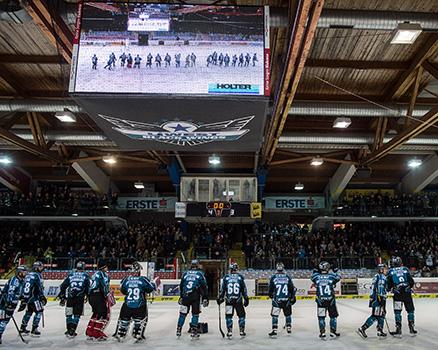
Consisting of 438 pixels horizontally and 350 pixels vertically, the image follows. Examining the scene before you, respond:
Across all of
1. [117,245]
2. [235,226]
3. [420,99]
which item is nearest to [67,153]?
[117,245]

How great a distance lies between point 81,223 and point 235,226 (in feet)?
35.9

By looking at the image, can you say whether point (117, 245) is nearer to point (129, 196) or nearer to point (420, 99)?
point (129, 196)

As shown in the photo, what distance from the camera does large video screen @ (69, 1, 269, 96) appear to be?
536cm

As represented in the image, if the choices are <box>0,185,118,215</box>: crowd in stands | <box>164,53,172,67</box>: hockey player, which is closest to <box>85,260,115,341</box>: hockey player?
<box>164,53,172,67</box>: hockey player

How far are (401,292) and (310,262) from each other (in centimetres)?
1211

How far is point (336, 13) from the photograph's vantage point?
303 inches

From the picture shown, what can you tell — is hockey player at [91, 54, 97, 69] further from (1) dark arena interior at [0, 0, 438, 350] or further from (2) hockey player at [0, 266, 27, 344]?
(2) hockey player at [0, 266, 27, 344]

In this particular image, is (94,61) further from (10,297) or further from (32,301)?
(32,301)

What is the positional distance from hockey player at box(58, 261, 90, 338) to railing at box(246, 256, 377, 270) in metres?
12.8

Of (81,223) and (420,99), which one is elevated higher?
(420,99)

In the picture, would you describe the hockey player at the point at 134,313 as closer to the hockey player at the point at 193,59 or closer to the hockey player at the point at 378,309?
the hockey player at the point at 378,309

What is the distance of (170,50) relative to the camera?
18.3ft

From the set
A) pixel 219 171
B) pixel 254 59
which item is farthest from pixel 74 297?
pixel 219 171

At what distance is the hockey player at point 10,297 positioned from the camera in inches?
336
